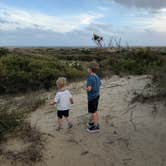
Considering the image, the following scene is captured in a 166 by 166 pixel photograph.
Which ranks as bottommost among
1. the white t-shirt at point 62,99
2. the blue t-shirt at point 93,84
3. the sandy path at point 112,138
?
the sandy path at point 112,138

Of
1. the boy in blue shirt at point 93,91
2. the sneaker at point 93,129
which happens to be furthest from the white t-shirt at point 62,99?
the sneaker at point 93,129

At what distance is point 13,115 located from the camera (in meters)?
8.58

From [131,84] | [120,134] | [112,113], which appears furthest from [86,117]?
[131,84]

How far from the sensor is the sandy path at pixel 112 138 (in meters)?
7.47

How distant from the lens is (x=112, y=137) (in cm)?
839

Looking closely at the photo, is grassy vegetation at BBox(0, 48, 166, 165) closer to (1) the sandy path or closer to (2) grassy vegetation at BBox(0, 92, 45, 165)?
(2) grassy vegetation at BBox(0, 92, 45, 165)

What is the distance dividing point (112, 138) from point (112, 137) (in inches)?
2.2

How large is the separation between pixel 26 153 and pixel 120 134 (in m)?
2.12

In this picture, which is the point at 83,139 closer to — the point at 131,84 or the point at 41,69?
the point at 131,84

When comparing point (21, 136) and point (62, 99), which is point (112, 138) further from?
point (21, 136)

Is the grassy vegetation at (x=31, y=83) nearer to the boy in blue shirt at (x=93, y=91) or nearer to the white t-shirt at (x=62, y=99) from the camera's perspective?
the white t-shirt at (x=62, y=99)

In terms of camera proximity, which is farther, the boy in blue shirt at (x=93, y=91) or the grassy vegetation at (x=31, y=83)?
the boy in blue shirt at (x=93, y=91)

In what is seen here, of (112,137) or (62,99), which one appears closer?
(112,137)

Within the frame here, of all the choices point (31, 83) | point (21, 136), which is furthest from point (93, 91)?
point (31, 83)
